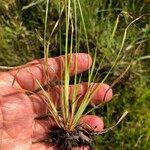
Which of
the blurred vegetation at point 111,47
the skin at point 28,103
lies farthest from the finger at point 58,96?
the blurred vegetation at point 111,47

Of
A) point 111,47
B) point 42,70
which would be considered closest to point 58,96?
point 42,70

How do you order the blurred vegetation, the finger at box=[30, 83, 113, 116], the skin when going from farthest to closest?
the blurred vegetation → the finger at box=[30, 83, 113, 116] → the skin

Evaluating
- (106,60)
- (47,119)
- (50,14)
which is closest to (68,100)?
(47,119)

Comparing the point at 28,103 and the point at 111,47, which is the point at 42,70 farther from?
the point at 111,47

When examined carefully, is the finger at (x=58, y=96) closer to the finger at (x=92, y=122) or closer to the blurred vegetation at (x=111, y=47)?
the finger at (x=92, y=122)

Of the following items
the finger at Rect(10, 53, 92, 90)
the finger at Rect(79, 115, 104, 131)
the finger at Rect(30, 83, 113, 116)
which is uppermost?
the finger at Rect(10, 53, 92, 90)

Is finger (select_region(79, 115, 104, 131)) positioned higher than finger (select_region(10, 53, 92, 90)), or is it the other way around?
finger (select_region(10, 53, 92, 90))

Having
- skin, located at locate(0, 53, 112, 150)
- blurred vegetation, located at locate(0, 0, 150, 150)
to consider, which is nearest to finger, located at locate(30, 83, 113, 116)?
skin, located at locate(0, 53, 112, 150)

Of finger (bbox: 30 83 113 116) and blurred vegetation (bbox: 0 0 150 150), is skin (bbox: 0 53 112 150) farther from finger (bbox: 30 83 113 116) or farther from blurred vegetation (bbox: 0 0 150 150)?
blurred vegetation (bbox: 0 0 150 150)

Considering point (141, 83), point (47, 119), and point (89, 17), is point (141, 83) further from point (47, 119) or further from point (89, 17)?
point (47, 119)
